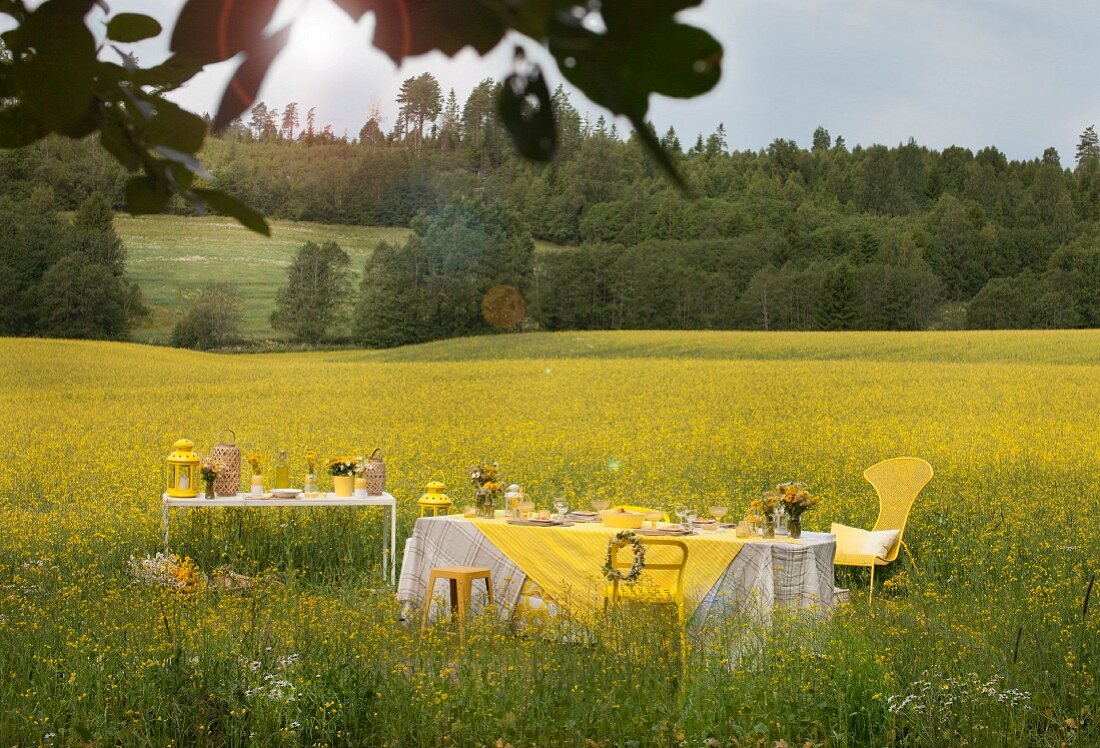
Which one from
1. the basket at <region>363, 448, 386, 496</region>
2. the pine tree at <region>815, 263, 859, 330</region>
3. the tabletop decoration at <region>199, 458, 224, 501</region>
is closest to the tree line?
the tabletop decoration at <region>199, 458, 224, 501</region>

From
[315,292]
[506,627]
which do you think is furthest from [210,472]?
[315,292]

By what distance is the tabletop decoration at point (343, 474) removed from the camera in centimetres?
585

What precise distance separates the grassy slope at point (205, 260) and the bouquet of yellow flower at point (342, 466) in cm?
1026

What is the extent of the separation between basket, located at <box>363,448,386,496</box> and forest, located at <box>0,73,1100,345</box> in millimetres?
12818

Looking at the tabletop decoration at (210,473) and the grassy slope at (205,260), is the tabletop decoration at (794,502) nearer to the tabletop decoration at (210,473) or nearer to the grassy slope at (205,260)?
the tabletop decoration at (210,473)

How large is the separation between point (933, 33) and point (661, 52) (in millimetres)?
18982

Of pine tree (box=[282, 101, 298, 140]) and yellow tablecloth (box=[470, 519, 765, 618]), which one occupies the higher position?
pine tree (box=[282, 101, 298, 140])

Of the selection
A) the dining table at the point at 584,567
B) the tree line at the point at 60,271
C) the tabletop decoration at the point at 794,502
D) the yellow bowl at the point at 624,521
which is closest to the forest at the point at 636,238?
the tree line at the point at 60,271

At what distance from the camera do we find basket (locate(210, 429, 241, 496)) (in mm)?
5738

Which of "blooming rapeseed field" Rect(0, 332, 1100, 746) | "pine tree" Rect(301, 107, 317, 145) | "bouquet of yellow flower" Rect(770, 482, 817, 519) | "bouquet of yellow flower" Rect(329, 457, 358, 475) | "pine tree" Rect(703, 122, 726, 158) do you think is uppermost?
"pine tree" Rect(703, 122, 726, 158)

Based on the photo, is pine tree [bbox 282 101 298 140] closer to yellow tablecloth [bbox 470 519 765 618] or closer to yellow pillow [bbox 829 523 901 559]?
yellow pillow [bbox 829 523 901 559]

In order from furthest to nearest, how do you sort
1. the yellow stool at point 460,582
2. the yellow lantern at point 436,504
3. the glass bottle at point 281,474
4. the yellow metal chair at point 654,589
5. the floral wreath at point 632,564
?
the glass bottle at point 281,474 → the yellow lantern at point 436,504 → the yellow stool at point 460,582 → the yellow metal chair at point 654,589 → the floral wreath at point 632,564

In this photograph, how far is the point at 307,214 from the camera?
62.6 ft

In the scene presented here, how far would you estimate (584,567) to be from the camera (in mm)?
4914
